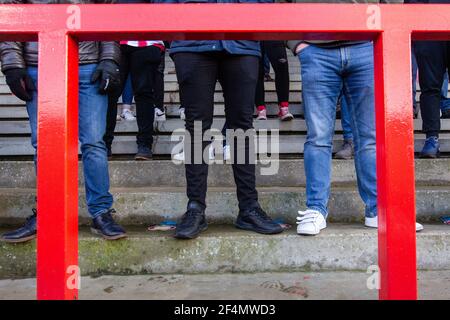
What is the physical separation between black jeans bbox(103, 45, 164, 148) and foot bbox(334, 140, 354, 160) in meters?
1.39

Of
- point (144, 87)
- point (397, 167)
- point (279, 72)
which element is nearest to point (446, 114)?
point (279, 72)

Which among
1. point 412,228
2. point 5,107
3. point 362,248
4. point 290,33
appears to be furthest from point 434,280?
point 5,107

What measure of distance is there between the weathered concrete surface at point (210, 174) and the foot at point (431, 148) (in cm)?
25

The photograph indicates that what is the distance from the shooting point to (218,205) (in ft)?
7.63

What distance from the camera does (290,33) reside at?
0.97 m

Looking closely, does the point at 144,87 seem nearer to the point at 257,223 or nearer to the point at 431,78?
the point at 257,223

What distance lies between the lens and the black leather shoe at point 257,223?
200cm

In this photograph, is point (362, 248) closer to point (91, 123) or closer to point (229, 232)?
point (229, 232)

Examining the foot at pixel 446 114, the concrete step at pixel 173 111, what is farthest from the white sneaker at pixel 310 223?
the foot at pixel 446 114

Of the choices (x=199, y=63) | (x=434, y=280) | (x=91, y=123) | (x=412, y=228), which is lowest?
(x=434, y=280)

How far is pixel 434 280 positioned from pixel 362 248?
32 centimetres

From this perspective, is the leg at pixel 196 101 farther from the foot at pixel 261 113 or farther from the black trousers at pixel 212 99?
the foot at pixel 261 113

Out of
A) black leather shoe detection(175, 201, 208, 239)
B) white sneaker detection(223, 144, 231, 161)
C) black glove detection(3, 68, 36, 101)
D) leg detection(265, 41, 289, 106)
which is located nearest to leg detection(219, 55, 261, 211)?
black leather shoe detection(175, 201, 208, 239)

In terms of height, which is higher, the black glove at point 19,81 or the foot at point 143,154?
the black glove at point 19,81
